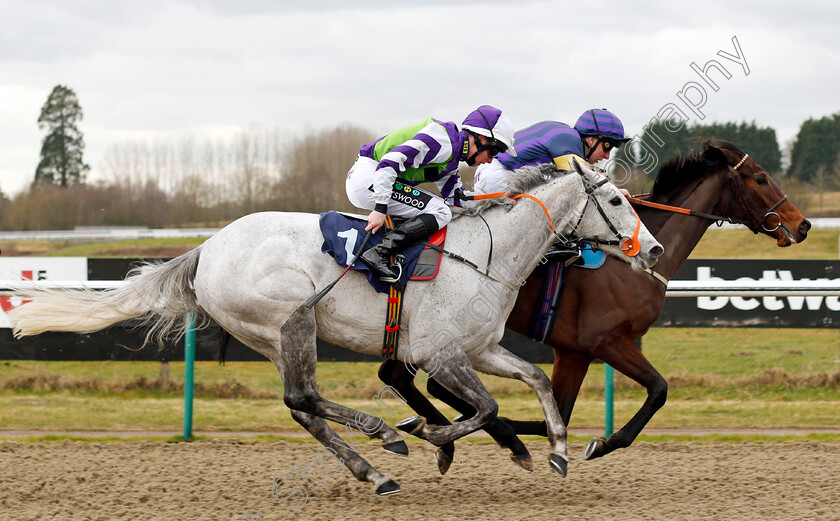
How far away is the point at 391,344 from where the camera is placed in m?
4.02

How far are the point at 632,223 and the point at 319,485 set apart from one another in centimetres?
208

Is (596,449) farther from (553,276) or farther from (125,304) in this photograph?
(125,304)

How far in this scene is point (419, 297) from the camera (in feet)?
12.9

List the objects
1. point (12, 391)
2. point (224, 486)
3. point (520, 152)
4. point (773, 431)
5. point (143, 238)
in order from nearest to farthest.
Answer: point (224, 486), point (520, 152), point (773, 431), point (12, 391), point (143, 238)

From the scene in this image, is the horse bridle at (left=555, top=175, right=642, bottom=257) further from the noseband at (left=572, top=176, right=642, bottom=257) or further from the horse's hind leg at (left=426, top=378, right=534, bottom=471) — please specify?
Result: the horse's hind leg at (left=426, top=378, right=534, bottom=471)

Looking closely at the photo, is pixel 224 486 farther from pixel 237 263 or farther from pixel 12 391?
pixel 12 391

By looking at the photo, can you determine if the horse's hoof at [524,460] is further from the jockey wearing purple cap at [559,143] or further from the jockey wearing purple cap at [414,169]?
the jockey wearing purple cap at [559,143]

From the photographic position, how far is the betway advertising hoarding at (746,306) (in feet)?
23.4

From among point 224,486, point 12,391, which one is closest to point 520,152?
point 224,486

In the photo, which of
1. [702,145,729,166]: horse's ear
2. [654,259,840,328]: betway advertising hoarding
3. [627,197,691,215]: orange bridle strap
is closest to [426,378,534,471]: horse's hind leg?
[627,197,691,215]: orange bridle strap

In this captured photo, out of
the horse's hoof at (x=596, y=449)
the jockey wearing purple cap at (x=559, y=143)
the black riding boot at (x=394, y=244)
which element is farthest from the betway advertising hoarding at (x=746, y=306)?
the black riding boot at (x=394, y=244)

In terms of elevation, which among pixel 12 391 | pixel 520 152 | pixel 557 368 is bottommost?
pixel 12 391

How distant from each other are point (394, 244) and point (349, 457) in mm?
1105

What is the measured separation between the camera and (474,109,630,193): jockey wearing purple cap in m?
4.57
